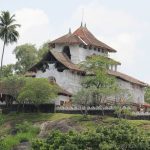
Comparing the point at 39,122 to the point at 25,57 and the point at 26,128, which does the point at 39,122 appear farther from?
the point at 25,57

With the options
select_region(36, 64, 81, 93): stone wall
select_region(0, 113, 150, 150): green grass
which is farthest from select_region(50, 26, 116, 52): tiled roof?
select_region(0, 113, 150, 150): green grass

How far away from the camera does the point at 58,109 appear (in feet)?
282

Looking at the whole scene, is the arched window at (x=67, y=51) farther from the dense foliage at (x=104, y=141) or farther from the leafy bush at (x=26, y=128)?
the dense foliage at (x=104, y=141)

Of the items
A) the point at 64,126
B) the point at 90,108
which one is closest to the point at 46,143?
the point at 64,126

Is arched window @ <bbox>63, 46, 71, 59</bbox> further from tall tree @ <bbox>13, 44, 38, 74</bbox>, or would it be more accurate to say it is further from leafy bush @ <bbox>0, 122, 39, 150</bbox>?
tall tree @ <bbox>13, 44, 38, 74</bbox>

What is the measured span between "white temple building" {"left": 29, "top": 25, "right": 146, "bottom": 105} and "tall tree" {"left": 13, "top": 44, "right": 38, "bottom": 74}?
21000 mm

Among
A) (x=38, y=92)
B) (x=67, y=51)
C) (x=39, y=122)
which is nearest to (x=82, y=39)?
(x=67, y=51)

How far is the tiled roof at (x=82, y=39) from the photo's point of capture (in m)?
97.8

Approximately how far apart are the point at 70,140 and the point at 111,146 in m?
3.40

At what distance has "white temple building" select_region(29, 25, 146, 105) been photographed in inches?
3605

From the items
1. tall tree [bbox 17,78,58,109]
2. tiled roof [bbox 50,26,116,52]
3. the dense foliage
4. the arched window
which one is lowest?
the dense foliage

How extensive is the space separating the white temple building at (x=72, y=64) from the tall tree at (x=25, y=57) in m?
21.0

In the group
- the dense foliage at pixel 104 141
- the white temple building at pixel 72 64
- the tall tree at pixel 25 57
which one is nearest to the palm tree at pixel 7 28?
the white temple building at pixel 72 64

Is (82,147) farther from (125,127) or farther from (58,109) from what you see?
(58,109)
